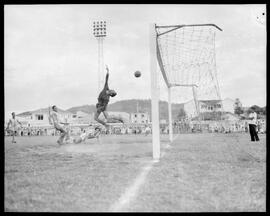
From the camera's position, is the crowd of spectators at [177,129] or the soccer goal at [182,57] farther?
the crowd of spectators at [177,129]

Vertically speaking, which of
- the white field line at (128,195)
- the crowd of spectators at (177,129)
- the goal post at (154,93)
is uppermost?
the goal post at (154,93)

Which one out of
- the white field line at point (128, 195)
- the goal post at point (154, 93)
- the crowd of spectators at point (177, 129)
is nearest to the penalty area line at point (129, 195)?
the white field line at point (128, 195)

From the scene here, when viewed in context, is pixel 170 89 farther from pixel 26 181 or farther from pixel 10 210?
pixel 10 210

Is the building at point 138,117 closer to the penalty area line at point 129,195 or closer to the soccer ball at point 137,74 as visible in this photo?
the soccer ball at point 137,74

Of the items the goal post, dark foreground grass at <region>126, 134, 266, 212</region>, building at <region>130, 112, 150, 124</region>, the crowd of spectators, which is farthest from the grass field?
building at <region>130, 112, 150, 124</region>

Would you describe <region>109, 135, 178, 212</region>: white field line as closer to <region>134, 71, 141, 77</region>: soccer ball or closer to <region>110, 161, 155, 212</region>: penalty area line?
<region>110, 161, 155, 212</region>: penalty area line

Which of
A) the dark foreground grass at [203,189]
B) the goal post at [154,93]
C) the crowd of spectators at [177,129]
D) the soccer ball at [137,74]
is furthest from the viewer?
the crowd of spectators at [177,129]

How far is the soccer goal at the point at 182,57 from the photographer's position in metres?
7.54

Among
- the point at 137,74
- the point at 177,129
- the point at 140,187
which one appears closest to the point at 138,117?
the point at 177,129

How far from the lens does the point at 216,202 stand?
3977mm

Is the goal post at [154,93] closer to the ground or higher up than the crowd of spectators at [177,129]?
higher up

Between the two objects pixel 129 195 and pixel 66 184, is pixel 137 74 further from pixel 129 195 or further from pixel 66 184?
pixel 129 195
